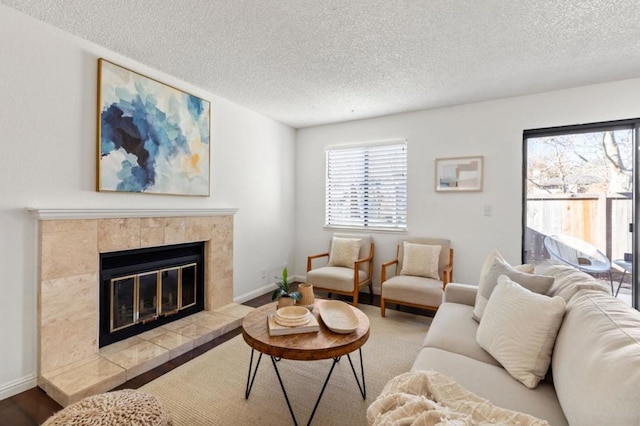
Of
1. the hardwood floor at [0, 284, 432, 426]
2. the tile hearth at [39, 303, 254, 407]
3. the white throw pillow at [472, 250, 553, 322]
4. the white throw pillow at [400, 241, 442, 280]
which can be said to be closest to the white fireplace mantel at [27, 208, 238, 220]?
the tile hearth at [39, 303, 254, 407]

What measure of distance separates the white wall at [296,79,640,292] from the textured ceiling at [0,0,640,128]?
207mm

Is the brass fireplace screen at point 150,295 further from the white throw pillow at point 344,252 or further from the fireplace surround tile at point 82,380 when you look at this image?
the white throw pillow at point 344,252

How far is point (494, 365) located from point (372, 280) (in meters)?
2.67

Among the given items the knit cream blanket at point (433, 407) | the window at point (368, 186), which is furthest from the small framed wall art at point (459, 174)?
the knit cream blanket at point (433, 407)

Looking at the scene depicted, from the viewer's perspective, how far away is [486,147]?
11.4 feet

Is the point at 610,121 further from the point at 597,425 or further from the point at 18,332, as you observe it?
the point at 18,332

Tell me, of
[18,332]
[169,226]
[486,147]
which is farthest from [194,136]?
[486,147]

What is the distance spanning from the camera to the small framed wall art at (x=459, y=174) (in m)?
3.51

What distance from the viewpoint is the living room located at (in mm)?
1941

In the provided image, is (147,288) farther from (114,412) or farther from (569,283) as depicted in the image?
(569,283)

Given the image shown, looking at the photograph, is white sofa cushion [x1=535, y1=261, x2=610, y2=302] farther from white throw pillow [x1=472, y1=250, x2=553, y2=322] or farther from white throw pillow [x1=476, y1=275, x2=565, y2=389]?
white throw pillow [x1=476, y1=275, x2=565, y2=389]

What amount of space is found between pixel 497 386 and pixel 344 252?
2708mm

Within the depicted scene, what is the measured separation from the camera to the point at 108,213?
233 centimetres

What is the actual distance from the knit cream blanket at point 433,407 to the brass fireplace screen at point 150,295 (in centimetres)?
237
